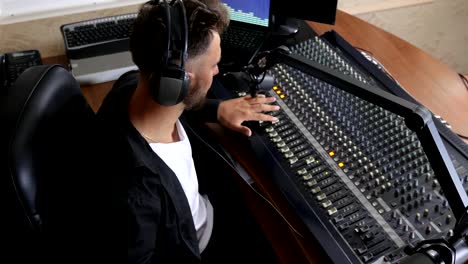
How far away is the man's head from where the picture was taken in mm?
913

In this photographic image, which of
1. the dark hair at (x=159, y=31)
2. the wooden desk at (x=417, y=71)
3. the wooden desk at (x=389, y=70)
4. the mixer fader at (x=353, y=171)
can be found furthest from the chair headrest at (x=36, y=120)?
the wooden desk at (x=417, y=71)

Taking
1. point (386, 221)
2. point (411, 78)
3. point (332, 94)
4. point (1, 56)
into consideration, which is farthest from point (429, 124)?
point (1, 56)

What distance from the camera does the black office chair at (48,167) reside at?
2.80 feet

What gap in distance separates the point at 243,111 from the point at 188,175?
216mm

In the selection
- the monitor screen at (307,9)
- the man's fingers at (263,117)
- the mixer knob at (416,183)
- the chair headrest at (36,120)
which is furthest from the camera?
the monitor screen at (307,9)

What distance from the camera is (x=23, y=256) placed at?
985 millimetres

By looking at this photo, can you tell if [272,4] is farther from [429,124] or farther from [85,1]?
[429,124]

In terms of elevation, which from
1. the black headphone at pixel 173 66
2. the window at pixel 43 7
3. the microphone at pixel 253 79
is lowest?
the microphone at pixel 253 79

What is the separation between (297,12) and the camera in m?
1.46

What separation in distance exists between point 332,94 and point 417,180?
327 mm

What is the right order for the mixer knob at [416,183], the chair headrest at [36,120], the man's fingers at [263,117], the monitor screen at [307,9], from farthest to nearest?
1. the monitor screen at [307,9]
2. the man's fingers at [263,117]
3. the mixer knob at [416,183]
4. the chair headrest at [36,120]

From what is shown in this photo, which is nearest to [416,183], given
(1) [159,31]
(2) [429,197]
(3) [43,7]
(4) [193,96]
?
(2) [429,197]

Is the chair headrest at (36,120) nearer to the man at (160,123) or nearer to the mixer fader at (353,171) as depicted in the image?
the man at (160,123)

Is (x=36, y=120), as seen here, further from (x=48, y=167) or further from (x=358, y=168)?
(x=358, y=168)
